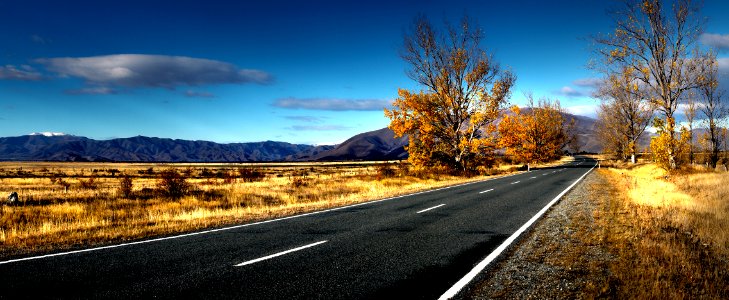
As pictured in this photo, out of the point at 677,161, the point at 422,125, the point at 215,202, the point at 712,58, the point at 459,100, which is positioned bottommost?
the point at 215,202

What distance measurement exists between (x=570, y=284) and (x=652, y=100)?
26.8 m

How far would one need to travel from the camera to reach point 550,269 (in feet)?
18.7

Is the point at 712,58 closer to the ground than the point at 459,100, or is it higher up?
higher up

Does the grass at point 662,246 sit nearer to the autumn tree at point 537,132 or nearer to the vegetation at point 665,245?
the vegetation at point 665,245

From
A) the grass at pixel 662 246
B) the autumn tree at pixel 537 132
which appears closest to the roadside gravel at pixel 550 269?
the grass at pixel 662 246

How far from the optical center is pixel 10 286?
16.5 ft

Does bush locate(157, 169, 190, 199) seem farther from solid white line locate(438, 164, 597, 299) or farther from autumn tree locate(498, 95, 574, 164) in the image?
autumn tree locate(498, 95, 574, 164)

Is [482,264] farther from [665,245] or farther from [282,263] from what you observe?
[665,245]

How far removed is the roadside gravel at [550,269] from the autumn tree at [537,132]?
37.3 meters

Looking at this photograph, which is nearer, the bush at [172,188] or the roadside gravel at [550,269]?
the roadside gravel at [550,269]

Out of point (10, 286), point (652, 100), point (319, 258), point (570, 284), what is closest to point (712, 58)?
point (652, 100)

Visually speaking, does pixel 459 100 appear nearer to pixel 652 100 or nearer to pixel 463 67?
pixel 463 67

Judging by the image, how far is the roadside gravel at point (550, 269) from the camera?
4.77 meters

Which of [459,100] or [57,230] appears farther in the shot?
[459,100]
